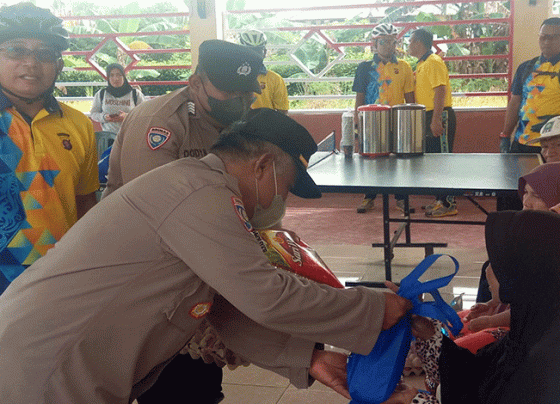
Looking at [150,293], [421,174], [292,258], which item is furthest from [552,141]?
[150,293]

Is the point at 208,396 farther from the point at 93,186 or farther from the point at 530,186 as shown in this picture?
the point at 530,186

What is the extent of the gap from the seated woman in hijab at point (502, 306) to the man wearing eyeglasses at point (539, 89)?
234cm

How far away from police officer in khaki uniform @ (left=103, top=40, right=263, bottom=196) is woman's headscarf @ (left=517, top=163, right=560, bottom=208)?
1312mm

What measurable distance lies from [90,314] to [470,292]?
3.27 meters

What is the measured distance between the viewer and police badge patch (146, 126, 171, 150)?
2.29 meters

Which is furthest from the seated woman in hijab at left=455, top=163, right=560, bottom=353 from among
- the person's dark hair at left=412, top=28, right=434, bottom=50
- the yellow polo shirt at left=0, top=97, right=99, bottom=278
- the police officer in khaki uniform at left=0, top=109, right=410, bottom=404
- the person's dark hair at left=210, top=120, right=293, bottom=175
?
the person's dark hair at left=412, top=28, right=434, bottom=50

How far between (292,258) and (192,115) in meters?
0.88

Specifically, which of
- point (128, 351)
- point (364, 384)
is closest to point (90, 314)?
point (128, 351)

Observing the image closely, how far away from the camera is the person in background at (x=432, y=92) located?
6.50 m

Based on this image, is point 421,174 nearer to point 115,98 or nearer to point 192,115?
point 192,115

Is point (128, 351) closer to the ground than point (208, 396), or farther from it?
farther from it

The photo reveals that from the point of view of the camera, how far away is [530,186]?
116 inches

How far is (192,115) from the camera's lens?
2.43 m

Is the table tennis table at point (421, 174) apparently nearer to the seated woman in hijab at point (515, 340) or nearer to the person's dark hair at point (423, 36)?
the seated woman in hijab at point (515, 340)
